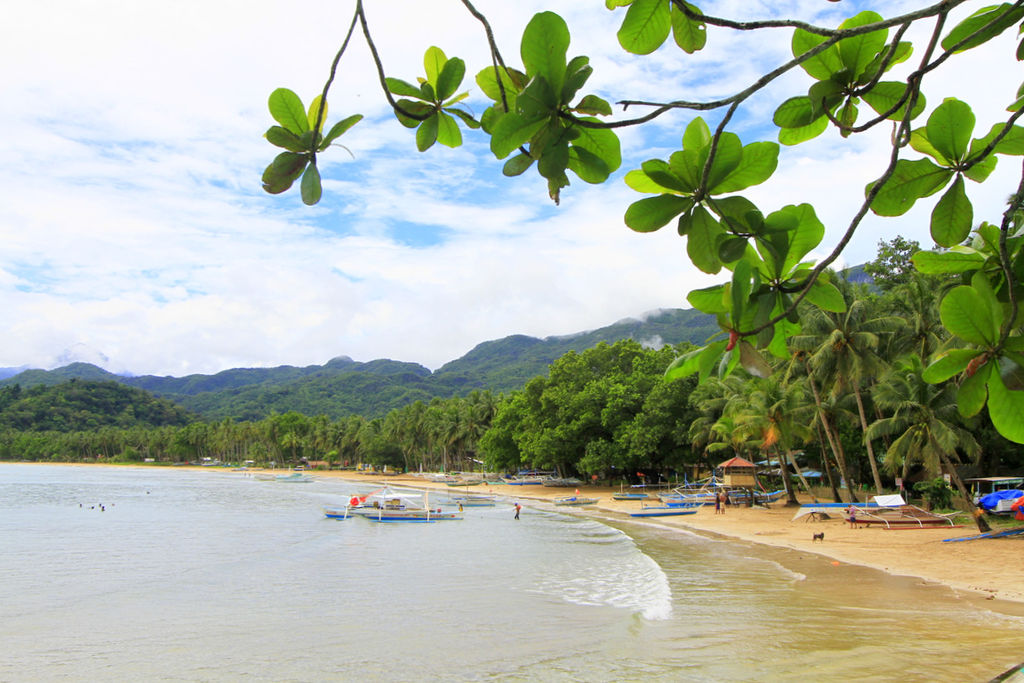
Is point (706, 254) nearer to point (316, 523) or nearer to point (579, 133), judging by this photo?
point (579, 133)

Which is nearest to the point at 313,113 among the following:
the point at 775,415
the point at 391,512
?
the point at 775,415

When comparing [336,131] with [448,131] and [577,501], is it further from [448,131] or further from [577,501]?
[577,501]

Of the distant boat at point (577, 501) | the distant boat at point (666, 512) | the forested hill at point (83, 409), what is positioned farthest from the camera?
the forested hill at point (83, 409)

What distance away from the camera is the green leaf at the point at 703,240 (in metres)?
0.93

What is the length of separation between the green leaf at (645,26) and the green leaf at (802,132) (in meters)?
0.32

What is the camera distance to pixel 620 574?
1546 centimetres

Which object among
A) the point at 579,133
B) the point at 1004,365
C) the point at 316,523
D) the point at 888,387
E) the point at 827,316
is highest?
the point at 827,316

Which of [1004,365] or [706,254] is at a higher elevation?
[706,254]

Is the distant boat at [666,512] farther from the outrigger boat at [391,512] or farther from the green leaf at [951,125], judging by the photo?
the green leaf at [951,125]

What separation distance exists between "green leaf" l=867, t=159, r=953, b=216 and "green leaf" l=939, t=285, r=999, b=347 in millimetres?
176

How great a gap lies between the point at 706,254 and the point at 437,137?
0.47m

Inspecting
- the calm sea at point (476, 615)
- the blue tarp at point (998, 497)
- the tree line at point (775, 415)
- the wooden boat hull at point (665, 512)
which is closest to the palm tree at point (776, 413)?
the tree line at point (775, 415)

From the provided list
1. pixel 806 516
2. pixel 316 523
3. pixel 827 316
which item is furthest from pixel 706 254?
pixel 316 523

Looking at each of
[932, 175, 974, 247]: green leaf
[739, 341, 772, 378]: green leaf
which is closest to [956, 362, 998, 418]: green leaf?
[932, 175, 974, 247]: green leaf
